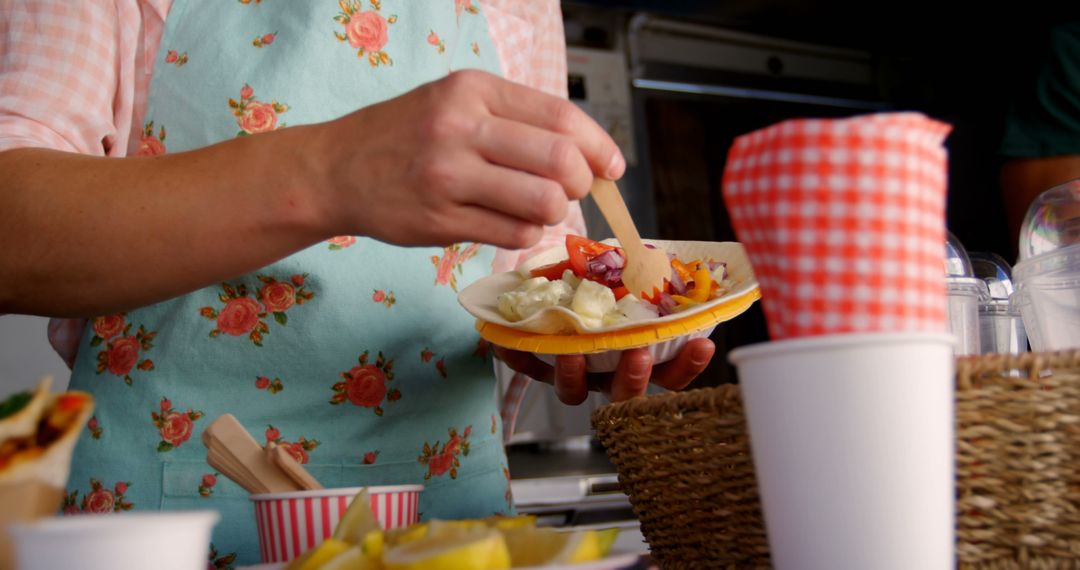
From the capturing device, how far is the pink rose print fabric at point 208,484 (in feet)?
3.12

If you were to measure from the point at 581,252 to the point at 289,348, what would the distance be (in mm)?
318

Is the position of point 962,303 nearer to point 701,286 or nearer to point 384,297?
point 701,286

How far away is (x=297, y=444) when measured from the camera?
99 cm

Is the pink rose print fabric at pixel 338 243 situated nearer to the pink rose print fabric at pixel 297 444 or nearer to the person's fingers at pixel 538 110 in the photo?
the pink rose print fabric at pixel 297 444

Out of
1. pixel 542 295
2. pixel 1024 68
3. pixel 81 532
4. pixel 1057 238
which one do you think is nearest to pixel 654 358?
pixel 542 295

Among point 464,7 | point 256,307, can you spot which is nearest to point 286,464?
point 256,307

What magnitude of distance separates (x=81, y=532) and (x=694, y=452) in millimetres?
368

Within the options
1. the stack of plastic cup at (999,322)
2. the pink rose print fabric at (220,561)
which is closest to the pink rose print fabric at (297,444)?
the pink rose print fabric at (220,561)

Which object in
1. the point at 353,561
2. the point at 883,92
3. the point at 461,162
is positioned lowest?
the point at 353,561

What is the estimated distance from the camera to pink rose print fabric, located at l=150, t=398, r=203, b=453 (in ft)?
3.16

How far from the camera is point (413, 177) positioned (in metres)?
0.61

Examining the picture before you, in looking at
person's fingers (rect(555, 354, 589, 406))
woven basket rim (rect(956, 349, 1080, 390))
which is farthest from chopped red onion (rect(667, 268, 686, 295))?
woven basket rim (rect(956, 349, 1080, 390))

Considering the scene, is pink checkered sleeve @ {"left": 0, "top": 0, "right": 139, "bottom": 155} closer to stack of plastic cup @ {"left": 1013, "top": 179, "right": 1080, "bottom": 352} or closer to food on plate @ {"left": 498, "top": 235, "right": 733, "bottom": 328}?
food on plate @ {"left": 498, "top": 235, "right": 733, "bottom": 328}

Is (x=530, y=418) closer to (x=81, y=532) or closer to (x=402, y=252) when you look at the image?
(x=402, y=252)
